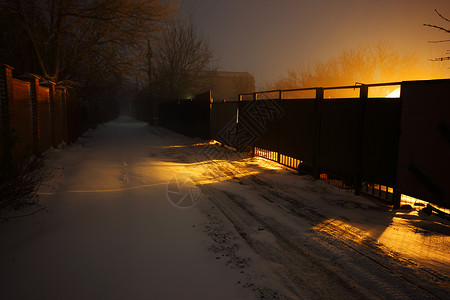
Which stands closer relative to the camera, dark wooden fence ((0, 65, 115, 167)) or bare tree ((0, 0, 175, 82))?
dark wooden fence ((0, 65, 115, 167))

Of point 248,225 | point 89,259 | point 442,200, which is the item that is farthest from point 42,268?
point 442,200

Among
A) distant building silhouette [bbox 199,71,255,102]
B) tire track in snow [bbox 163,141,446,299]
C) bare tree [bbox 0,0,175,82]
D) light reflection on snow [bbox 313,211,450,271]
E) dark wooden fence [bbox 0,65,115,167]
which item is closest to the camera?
tire track in snow [bbox 163,141,446,299]

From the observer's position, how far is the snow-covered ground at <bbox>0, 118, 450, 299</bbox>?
9.58 ft

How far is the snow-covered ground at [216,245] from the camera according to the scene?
2.92m

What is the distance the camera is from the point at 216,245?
387 cm

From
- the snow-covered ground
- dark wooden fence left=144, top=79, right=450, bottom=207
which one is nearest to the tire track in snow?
the snow-covered ground

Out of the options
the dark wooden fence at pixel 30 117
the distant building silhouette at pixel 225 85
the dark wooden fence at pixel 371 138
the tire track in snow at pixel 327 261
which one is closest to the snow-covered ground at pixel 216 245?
the tire track in snow at pixel 327 261

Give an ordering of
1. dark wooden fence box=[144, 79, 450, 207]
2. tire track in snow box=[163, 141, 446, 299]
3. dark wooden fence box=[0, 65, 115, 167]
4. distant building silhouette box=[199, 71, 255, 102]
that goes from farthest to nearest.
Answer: distant building silhouette box=[199, 71, 255, 102] → dark wooden fence box=[0, 65, 115, 167] → dark wooden fence box=[144, 79, 450, 207] → tire track in snow box=[163, 141, 446, 299]

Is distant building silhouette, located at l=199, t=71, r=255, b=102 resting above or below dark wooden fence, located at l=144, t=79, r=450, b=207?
above

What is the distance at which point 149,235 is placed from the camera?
13.5 feet

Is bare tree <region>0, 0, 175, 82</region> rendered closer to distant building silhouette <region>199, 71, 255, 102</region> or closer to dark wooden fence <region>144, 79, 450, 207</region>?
dark wooden fence <region>144, 79, 450, 207</region>

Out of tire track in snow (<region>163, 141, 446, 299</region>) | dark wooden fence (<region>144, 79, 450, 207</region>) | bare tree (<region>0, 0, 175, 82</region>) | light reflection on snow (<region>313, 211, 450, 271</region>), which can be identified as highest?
bare tree (<region>0, 0, 175, 82</region>)

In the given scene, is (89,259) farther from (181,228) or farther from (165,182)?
(165,182)

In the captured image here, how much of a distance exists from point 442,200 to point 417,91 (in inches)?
73.7
